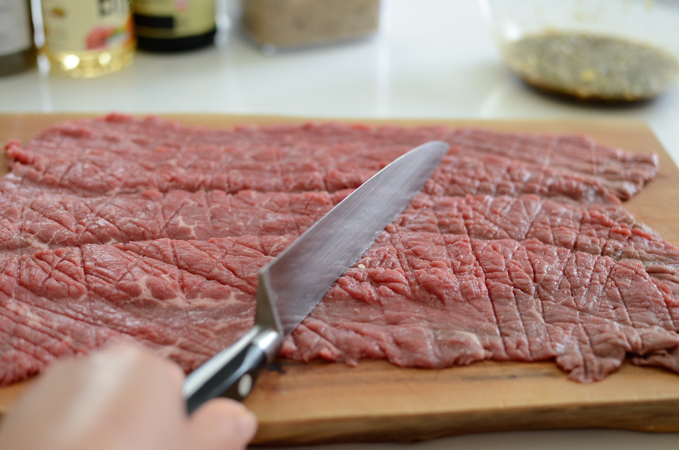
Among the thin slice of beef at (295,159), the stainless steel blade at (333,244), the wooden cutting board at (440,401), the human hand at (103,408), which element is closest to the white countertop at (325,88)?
the thin slice of beef at (295,159)

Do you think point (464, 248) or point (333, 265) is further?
point (464, 248)

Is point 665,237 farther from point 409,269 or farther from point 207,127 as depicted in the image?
point 207,127

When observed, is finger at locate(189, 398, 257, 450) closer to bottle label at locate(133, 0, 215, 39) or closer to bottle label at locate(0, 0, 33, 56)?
bottle label at locate(0, 0, 33, 56)

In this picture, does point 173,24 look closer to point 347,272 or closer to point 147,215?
point 147,215

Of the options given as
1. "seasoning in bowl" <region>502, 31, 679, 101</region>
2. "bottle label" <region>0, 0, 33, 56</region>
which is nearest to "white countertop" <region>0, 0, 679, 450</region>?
"seasoning in bowl" <region>502, 31, 679, 101</region>

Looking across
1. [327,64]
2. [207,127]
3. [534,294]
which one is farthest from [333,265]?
[327,64]

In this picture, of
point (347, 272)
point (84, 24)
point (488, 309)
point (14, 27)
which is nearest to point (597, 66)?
point (488, 309)
